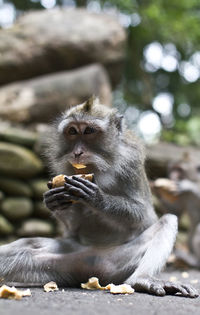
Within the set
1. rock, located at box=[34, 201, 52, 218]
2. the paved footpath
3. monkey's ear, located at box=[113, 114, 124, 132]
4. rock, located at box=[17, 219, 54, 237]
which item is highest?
monkey's ear, located at box=[113, 114, 124, 132]

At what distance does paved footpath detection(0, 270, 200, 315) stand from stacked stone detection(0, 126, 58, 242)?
163 inches

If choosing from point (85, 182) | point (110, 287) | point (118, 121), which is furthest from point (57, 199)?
point (118, 121)

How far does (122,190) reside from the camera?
3.65 meters

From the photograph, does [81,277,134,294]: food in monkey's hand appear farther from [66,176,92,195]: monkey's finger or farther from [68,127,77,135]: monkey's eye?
[68,127,77,135]: monkey's eye

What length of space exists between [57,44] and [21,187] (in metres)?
3.58

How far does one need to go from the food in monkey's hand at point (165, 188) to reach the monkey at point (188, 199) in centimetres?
2

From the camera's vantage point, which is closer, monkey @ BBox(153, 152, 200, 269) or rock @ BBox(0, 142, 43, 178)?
monkey @ BBox(153, 152, 200, 269)

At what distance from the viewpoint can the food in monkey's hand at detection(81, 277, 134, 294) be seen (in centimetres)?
309

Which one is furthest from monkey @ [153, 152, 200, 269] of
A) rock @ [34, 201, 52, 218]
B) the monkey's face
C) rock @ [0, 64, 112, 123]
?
rock @ [0, 64, 112, 123]

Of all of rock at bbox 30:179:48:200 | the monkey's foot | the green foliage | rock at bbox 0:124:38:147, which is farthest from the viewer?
the green foliage

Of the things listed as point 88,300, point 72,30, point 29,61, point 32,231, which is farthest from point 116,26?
point 88,300

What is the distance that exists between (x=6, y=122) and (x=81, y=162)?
5.00m

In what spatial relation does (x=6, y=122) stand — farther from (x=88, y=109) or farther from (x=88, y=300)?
(x=88, y=300)

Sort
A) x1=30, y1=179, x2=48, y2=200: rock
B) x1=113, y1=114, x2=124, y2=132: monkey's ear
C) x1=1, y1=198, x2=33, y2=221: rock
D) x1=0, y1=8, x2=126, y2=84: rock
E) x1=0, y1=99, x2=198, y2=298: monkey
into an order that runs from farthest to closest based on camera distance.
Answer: x1=0, y1=8, x2=126, y2=84: rock < x1=30, y1=179, x2=48, y2=200: rock < x1=1, y1=198, x2=33, y2=221: rock < x1=113, y1=114, x2=124, y2=132: monkey's ear < x1=0, y1=99, x2=198, y2=298: monkey
